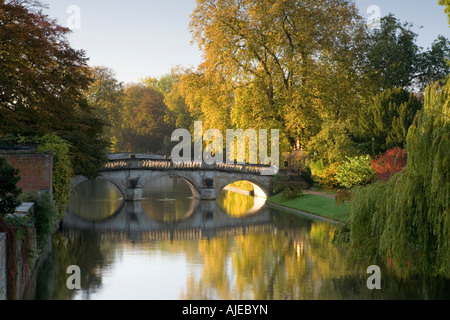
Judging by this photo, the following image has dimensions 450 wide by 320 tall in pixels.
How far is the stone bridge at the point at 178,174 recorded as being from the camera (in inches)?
1730

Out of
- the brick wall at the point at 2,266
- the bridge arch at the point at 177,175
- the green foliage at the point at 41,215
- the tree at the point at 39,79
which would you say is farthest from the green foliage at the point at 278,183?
the brick wall at the point at 2,266

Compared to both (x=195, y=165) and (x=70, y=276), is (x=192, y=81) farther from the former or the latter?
(x=70, y=276)

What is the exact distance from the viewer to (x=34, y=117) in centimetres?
2691

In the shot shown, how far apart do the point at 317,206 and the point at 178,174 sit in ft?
40.9

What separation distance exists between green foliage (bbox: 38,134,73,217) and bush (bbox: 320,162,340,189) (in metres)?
22.9

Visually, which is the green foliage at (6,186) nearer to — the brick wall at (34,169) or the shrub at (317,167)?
the brick wall at (34,169)

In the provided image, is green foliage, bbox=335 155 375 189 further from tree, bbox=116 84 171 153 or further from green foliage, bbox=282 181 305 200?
tree, bbox=116 84 171 153

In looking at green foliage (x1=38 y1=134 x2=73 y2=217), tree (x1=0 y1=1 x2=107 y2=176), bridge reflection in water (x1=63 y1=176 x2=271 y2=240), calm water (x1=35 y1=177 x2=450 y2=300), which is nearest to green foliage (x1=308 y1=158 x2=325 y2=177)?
bridge reflection in water (x1=63 y1=176 x2=271 y2=240)

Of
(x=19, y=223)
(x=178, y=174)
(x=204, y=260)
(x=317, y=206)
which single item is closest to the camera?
(x=19, y=223)

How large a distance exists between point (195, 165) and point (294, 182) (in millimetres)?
8361

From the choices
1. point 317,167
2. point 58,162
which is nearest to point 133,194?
point 317,167

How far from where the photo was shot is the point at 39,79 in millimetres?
26484

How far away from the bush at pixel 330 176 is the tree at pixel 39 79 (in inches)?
802

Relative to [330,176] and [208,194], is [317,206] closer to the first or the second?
[330,176]
